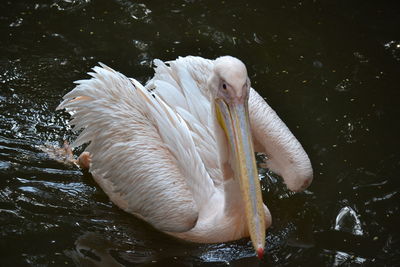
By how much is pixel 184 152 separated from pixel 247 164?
0.80 metres

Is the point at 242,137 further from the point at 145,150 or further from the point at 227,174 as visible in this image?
the point at 145,150

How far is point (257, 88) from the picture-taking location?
249 inches

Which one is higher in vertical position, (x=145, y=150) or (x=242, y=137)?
(x=242, y=137)

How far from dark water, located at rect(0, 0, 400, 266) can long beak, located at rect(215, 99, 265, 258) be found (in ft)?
2.07

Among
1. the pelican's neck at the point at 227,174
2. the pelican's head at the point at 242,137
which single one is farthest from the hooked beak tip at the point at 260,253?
the pelican's neck at the point at 227,174

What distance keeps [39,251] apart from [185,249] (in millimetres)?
984

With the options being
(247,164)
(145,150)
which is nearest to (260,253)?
(247,164)

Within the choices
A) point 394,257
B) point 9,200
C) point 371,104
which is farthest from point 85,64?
point 394,257

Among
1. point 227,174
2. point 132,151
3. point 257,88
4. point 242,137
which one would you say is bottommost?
point 227,174

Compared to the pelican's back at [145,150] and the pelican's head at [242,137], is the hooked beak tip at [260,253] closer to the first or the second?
the pelican's head at [242,137]

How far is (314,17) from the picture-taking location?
737 centimetres

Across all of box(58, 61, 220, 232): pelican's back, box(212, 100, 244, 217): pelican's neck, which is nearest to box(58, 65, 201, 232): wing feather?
box(58, 61, 220, 232): pelican's back

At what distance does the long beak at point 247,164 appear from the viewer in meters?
4.04

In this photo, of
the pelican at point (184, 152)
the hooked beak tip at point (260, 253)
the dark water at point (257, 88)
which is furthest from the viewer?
the dark water at point (257, 88)
